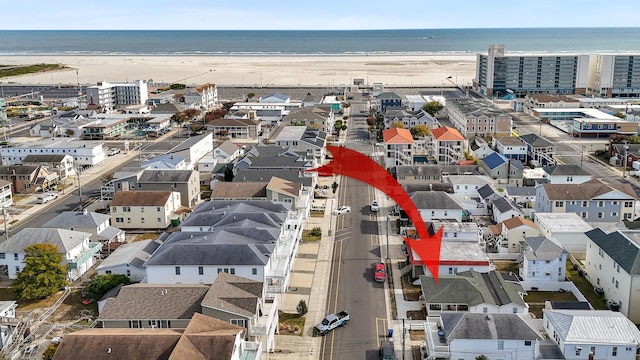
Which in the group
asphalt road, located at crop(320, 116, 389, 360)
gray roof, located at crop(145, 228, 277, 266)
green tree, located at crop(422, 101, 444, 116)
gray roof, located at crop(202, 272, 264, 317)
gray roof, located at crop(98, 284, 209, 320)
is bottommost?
asphalt road, located at crop(320, 116, 389, 360)

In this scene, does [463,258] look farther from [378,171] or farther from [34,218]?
[34,218]

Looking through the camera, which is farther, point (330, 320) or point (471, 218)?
point (471, 218)

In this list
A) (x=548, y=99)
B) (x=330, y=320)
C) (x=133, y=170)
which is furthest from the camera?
(x=548, y=99)

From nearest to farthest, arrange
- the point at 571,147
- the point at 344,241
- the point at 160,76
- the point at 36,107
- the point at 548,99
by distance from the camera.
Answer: the point at 344,241, the point at 571,147, the point at 548,99, the point at 36,107, the point at 160,76

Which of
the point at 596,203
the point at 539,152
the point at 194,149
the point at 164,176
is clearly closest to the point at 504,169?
the point at 539,152

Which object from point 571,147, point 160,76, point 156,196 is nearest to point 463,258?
point 156,196

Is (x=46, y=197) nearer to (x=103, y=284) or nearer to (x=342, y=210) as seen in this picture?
(x=103, y=284)

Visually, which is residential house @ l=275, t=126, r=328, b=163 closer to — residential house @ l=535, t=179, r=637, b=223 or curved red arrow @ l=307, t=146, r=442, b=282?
curved red arrow @ l=307, t=146, r=442, b=282

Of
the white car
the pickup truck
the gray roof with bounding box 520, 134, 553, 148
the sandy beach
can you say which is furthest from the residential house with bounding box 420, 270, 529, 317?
the sandy beach
